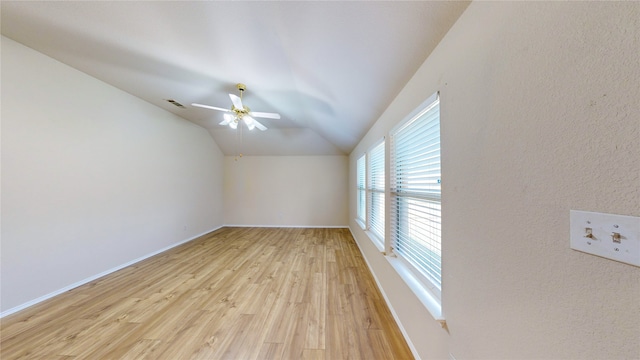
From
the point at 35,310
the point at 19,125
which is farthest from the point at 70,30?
the point at 35,310

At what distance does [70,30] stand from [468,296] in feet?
11.9

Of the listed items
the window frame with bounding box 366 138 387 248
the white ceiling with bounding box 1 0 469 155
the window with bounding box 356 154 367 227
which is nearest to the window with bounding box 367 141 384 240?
the window frame with bounding box 366 138 387 248

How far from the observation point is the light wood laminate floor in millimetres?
1572

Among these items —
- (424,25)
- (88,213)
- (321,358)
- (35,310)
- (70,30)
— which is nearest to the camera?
(424,25)

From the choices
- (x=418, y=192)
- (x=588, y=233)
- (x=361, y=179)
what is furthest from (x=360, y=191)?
(x=588, y=233)

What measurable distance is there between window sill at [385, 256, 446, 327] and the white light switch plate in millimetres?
839

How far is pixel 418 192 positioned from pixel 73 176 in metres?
3.88

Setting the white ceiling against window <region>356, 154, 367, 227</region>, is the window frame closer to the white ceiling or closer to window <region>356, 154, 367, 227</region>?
the white ceiling

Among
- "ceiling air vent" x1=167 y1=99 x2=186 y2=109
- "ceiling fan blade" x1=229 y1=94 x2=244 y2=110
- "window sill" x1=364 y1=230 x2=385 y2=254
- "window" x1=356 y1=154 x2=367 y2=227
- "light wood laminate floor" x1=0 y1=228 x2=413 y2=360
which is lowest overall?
"light wood laminate floor" x1=0 y1=228 x2=413 y2=360

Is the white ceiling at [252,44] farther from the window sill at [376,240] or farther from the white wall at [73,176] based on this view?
the window sill at [376,240]

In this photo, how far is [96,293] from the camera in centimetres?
238

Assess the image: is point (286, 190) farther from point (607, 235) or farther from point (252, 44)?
point (607, 235)

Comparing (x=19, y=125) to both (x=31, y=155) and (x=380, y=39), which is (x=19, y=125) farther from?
(x=380, y=39)

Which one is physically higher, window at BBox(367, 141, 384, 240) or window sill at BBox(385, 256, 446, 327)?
window at BBox(367, 141, 384, 240)
